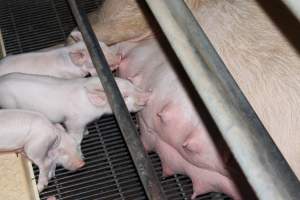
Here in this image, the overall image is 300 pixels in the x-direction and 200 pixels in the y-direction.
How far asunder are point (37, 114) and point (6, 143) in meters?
0.17

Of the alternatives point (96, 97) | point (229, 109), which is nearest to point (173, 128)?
point (96, 97)

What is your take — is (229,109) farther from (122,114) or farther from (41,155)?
(41,155)

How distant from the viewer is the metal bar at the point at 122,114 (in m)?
1.82

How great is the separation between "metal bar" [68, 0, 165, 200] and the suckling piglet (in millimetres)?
113

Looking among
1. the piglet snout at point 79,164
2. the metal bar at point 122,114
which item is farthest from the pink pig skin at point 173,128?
the piglet snout at point 79,164

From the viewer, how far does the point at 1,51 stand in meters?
2.79

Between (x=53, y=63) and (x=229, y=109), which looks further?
(x=53, y=63)

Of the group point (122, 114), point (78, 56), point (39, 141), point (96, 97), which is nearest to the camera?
point (122, 114)

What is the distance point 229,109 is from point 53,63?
1535mm

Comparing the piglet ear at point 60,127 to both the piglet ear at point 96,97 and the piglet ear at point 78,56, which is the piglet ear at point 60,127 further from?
the piglet ear at point 78,56

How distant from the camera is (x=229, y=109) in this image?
104 centimetres

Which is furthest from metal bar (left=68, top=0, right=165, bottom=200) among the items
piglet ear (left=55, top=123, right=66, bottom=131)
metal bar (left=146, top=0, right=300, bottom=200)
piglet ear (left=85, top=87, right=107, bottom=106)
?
metal bar (left=146, top=0, right=300, bottom=200)

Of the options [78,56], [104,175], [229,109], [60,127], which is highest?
[78,56]

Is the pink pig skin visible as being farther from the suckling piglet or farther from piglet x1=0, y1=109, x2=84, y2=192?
piglet x1=0, y1=109, x2=84, y2=192
